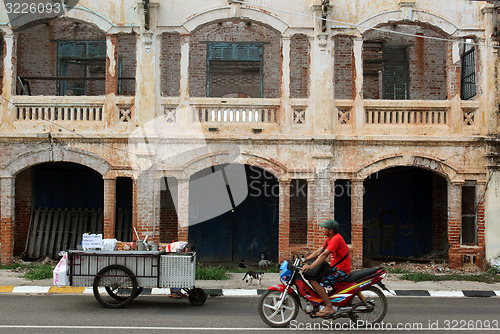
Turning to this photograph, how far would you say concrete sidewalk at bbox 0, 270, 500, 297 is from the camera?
11.9 meters

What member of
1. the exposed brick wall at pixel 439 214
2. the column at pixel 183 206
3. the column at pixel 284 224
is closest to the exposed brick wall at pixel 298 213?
the column at pixel 284 224

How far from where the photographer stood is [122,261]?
391 inches

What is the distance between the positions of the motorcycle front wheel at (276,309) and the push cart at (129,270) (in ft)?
5.75

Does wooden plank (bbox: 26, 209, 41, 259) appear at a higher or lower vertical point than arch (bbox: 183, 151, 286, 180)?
lower

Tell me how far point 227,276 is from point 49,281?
3.93 meters

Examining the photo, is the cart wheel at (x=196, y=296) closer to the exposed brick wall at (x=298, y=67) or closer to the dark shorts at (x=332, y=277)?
the dark shorts at (x=332, y=277)

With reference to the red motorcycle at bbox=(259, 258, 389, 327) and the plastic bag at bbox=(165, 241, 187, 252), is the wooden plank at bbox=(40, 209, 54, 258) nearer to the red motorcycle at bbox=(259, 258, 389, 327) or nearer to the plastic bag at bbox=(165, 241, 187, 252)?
the plastic bag at bbox=(165, 241, 187, 252)

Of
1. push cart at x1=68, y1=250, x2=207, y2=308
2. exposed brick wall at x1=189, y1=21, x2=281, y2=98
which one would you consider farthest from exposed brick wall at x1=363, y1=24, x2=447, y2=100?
push cart at x1=68, y1=250, x2=207, y2=308

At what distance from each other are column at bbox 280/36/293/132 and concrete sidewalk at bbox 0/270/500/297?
158 inches

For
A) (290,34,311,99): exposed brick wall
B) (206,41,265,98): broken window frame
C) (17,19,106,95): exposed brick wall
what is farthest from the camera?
(206,41,265,98): broken window frame

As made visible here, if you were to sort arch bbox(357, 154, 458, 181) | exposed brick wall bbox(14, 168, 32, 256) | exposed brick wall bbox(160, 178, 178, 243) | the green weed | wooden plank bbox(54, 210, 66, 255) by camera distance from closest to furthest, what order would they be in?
1. the green weed
2. arch bbox(357, 154, 458, 181)
3. wooden plank bbox(54, 210, 66, 255)
4. exposed brick wall bbox(14, 168, 32, 256)
5. exposed brick wall bbox(160, 178, 178, 243)

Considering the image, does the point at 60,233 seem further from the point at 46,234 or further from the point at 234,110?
the point at 234,110

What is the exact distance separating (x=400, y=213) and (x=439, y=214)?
1.13 m

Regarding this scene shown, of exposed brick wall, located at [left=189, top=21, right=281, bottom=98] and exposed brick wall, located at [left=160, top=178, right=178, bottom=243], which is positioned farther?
exposed brick wall, located at [left=189, top=21, right=281, bottom=98]
